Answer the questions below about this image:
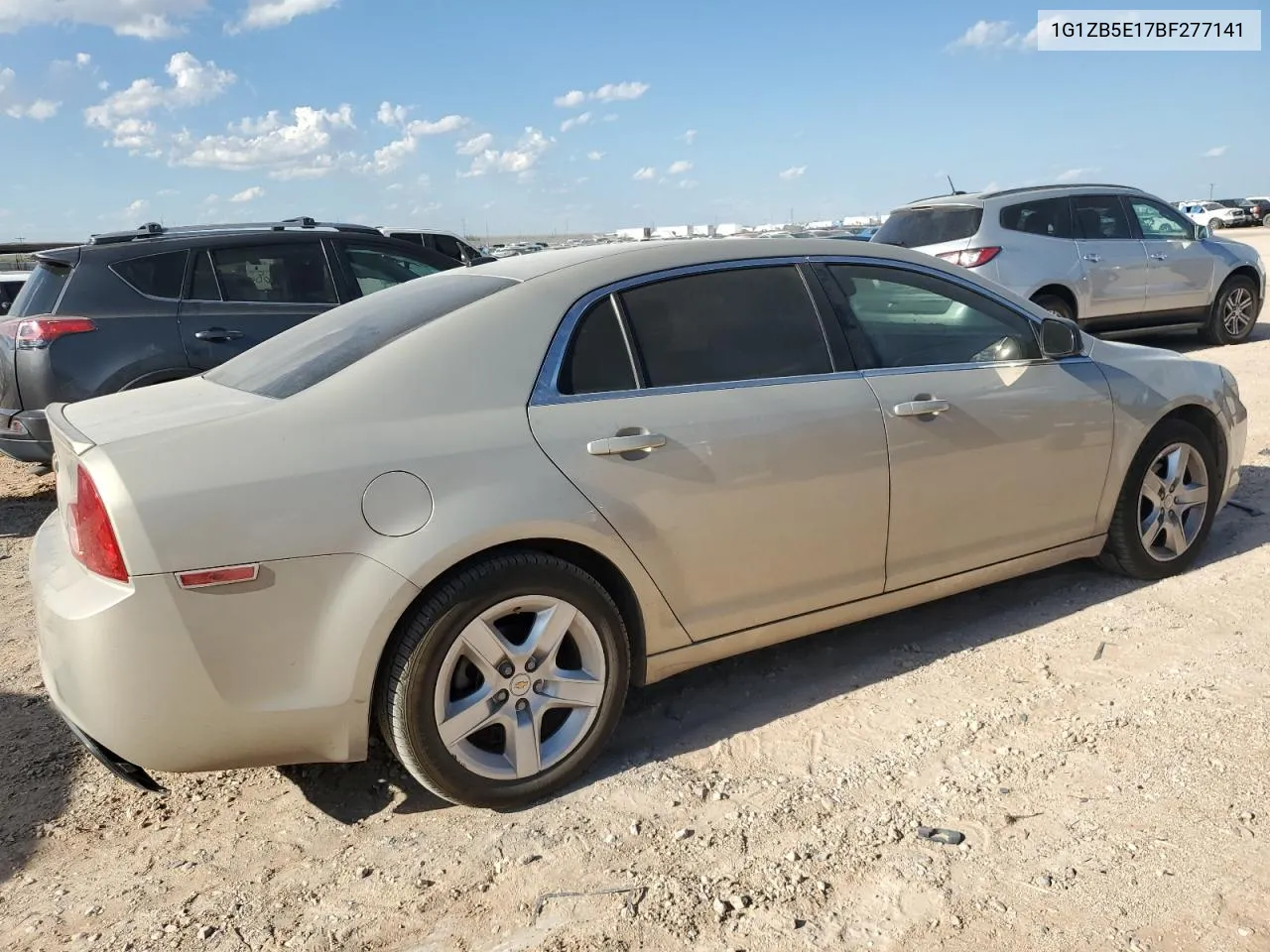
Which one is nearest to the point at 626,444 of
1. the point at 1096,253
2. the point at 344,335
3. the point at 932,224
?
the point at 344,335

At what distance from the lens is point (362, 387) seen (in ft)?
9.36

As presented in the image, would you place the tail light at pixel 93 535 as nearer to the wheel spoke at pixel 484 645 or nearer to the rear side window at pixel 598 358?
the wheel spoke at pixel 484 645

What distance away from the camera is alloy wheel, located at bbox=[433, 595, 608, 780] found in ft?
9.34

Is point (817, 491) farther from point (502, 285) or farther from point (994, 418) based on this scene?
point (502, 285)

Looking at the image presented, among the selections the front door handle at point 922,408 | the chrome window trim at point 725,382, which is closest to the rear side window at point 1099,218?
the chrome window trim at point 725,382

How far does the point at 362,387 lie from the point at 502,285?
0.63 meters

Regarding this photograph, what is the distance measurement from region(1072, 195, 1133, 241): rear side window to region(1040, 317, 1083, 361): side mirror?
6729 millimetres

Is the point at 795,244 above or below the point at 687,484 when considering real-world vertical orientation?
above

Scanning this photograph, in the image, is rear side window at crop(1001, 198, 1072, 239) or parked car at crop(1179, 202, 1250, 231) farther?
parked car at crop(1179, 202, 1250, 231)

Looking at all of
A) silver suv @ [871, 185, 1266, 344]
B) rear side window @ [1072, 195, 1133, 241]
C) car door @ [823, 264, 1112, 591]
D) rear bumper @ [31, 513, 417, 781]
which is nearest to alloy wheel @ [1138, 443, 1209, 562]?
car door @ [823, 264, 1112, 591]

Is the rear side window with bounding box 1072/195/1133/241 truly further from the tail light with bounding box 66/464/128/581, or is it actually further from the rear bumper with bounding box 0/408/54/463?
the tail light with bounding box 66/464/128/581

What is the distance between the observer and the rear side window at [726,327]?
3.28 meters

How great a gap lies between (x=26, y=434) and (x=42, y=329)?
61 cm

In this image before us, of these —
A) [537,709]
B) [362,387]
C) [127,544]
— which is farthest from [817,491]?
[127,544]
